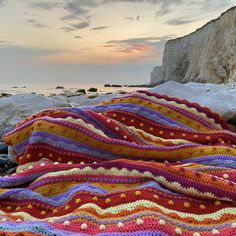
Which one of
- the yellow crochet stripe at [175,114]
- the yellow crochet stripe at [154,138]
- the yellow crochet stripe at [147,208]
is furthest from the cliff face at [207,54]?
the yellow crochet stripe at [147,208]

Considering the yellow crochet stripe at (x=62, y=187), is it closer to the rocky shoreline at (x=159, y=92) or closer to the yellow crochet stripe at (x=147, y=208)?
the yellow crochet stripe at (x=147, y=208)

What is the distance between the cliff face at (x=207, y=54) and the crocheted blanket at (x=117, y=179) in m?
21.7

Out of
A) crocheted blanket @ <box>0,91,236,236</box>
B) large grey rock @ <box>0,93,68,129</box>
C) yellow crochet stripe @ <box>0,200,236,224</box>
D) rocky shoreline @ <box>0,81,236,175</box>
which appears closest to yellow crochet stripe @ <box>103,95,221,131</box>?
crocheted blanket @ <box>0,91,236,236</box>

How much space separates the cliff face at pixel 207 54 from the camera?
26.8 meters

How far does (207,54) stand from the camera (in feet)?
106

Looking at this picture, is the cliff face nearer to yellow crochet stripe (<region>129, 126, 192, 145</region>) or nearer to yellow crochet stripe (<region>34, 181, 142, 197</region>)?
yellow crochet stripe (<region>129, 126, 192, 145</region>)

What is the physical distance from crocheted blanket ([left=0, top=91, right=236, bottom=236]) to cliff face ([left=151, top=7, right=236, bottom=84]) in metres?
21.7

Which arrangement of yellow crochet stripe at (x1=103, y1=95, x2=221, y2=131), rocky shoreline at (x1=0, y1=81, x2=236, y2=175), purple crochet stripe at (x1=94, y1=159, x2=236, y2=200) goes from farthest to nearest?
rocky shoreline at (x1=0, y1=81, x2=236, y2=175) < yellow crochet stripe at (x1=103, y1=95, x2=221, y2=131) < purple crochet stripe at (x1=94, y1=159, x2=236, y2=200)

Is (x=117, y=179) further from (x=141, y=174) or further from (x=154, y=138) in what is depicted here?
(x=154, y=138)

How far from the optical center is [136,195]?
151 centimetres

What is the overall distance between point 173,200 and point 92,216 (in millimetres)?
351

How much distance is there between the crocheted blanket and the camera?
4.44 ft

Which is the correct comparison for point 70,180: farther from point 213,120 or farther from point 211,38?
point 211,38

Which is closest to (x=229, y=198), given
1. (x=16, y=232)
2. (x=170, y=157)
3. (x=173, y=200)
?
(x=173, y=200)
